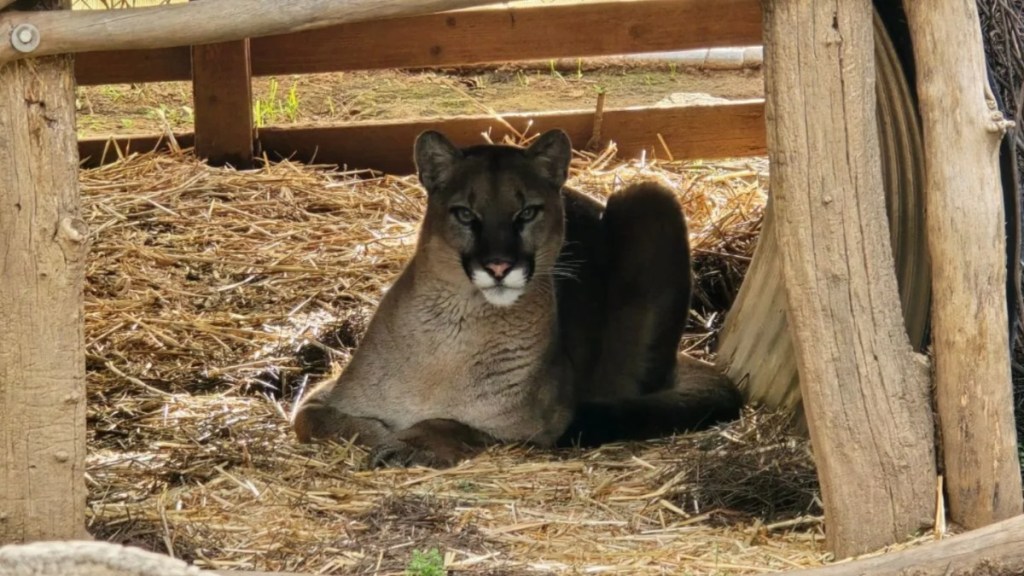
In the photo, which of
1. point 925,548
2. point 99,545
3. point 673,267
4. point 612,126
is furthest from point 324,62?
point 99,545

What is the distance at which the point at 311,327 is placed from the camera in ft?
30.4

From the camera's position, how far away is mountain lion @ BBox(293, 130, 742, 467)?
7.39 m

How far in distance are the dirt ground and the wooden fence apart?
1151mm

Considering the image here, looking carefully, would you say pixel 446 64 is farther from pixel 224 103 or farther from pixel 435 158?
pixel 435 158

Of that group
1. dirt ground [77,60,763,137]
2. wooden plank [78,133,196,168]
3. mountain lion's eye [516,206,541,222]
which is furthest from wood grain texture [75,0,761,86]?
mountain lion's eye [516,206,541,222]

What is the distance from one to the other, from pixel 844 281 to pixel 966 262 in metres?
0.45

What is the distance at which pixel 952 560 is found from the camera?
541 centimetres

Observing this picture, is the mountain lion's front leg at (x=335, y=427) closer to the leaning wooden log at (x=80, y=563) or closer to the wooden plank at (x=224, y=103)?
the leaning wooden log at (x=80, y=563)

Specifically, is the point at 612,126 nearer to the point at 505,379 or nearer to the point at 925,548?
the point at 505,379

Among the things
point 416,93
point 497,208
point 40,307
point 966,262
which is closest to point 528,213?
point 497,208

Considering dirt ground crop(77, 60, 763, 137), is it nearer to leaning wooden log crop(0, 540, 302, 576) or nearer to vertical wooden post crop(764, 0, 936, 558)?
vertical wooden post crop(764, 0, 936, 558)

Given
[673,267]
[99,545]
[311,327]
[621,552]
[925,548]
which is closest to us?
[99,545]

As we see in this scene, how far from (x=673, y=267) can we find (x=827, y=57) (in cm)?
296

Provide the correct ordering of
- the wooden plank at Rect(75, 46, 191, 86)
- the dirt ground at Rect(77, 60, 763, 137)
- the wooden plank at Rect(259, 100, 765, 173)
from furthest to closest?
1. the dirt ground at Rect(77, 60, 763, 137)
2. the wooden plank at Rect(259, 100, 765, 173)
3. the wooden plank at Rect(75, 46, 191, 86)
